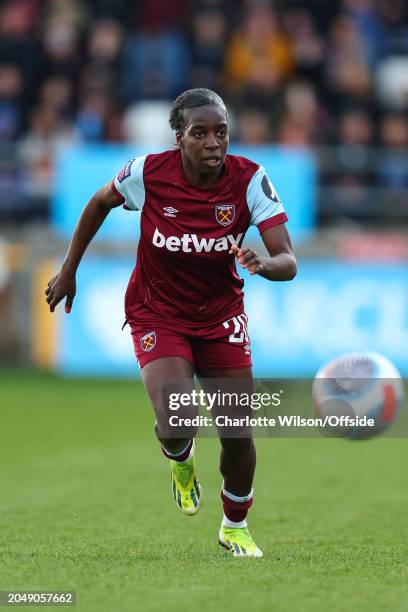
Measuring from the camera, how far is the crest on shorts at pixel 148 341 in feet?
19.5

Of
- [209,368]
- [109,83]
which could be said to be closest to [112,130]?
[109,83]

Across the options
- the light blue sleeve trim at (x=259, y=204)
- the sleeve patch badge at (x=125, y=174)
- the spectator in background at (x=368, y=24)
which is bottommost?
the light blue sleeve trim at (x=259, y=204)

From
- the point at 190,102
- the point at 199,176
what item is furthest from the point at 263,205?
the point at 190,102

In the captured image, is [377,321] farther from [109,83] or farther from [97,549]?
[97,549]

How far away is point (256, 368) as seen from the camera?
1423cm

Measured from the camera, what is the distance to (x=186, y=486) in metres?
6.27

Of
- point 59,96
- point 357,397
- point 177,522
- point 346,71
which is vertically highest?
A: point 346,71

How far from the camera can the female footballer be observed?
5816 mm

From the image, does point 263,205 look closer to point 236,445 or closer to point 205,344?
point 205,344

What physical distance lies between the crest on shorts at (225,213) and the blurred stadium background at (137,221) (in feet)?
6.35

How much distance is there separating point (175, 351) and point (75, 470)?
3.41 m

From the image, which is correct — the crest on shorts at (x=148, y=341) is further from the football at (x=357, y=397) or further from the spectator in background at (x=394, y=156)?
the spectator in background at (x=394, y=156)

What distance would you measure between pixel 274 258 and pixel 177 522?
6.88 feet

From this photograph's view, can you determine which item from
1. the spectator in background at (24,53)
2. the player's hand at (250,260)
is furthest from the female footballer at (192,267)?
the spectator in background at (24,53)
